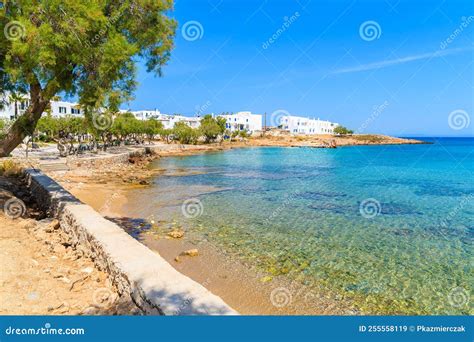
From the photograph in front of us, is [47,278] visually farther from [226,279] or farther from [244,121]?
[244,121]

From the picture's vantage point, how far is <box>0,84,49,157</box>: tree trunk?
10648 mm

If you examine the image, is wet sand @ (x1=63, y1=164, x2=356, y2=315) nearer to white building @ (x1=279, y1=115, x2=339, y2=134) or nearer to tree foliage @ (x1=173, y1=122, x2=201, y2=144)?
tree foliage @ (x1=173, y1=122, x2=201, y2=144)

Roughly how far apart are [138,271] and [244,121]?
15732cm

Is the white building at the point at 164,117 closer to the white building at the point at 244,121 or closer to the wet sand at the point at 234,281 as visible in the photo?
the white building at the point at 244,121

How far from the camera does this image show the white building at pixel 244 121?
156600mm

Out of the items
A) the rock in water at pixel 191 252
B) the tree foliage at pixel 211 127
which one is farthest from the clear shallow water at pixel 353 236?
the tree foliage at pixel 211 127

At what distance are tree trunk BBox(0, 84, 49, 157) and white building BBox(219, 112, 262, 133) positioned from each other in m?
143

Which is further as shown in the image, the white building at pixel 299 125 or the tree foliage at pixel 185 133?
the white building at pixel 299 125

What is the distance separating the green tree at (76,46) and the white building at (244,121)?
468 ft

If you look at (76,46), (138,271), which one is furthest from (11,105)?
(138,271)

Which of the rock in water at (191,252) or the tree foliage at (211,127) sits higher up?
the tree foliage at (211,127)

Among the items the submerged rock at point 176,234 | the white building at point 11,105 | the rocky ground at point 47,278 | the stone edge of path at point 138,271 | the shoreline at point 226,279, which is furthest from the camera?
the submerged rock at point 176,234

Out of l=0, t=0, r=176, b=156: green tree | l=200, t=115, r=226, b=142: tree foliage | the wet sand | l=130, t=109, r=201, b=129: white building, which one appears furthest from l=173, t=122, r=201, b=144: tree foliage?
l=0, t=0, r=176, b=156: green tree
